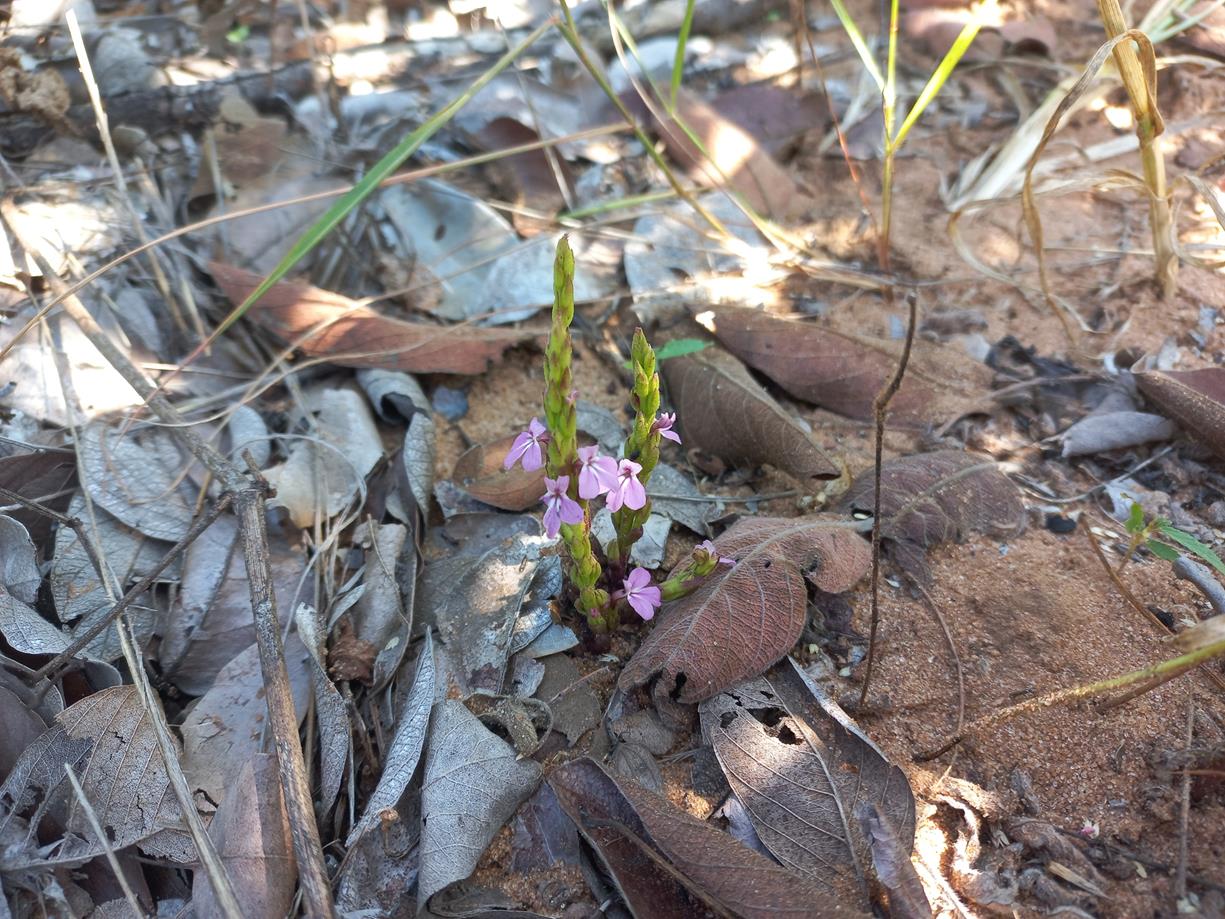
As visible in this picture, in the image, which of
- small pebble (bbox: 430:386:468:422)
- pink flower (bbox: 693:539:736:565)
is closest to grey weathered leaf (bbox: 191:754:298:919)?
pink flower (bbox: 693:539:736:565)

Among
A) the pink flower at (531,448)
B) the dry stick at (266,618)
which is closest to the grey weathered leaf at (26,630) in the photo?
the dry stick at (266,618)

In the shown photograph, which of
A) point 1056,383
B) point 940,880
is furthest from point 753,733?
point 1056,383

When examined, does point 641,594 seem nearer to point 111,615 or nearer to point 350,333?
point 111,615

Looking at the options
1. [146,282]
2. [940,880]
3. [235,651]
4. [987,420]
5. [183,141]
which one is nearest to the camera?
[940,880]

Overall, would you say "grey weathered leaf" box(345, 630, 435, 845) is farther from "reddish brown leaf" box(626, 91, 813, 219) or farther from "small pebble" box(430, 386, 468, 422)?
"reddish brown leaf" box(626, 91, 813, 219)

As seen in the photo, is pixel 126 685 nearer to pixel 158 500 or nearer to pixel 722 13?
pixel 158 500

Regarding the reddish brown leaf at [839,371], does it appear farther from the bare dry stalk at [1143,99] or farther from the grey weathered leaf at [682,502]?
the bare dry stalk at [1143,99]
